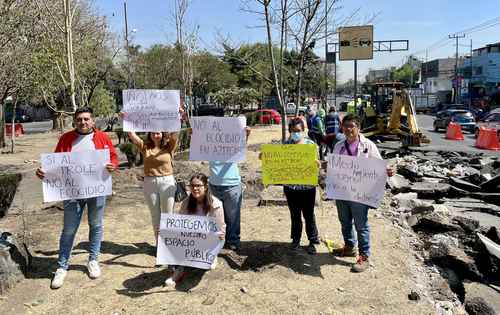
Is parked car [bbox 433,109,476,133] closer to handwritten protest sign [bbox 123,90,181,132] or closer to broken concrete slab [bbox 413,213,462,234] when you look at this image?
broken concrete slab [bbox 413,213,462,234]

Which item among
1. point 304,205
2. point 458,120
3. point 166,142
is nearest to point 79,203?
point 166,142

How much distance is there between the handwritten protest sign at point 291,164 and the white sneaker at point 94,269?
2.13 metres

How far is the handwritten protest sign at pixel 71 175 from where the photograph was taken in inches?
186

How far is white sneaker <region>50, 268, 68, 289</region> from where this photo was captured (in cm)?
476

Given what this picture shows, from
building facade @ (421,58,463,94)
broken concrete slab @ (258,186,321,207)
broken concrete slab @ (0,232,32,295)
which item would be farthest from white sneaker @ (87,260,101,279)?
building facade @ (421,58,463,94)

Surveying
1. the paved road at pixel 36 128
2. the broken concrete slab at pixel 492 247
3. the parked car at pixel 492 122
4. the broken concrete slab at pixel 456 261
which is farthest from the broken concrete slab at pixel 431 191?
the paved road at pixel 36 128

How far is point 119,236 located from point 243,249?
1.92m

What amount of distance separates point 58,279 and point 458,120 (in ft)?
95.8

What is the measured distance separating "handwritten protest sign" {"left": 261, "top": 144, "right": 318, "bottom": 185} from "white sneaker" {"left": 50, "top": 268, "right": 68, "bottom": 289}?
96.4 inches

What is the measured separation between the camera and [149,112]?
5281mm

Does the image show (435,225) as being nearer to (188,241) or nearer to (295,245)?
(295,245)

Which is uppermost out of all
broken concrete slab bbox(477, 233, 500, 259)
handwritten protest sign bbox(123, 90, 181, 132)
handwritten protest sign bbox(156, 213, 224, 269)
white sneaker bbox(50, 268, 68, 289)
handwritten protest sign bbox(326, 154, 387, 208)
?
handwritten protest sign bbox(123, 90, 181, 132)

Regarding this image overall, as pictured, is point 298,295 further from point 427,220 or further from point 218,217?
point 427,220

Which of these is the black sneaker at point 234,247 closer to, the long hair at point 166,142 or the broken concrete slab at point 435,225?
the long hair at point 166,142
